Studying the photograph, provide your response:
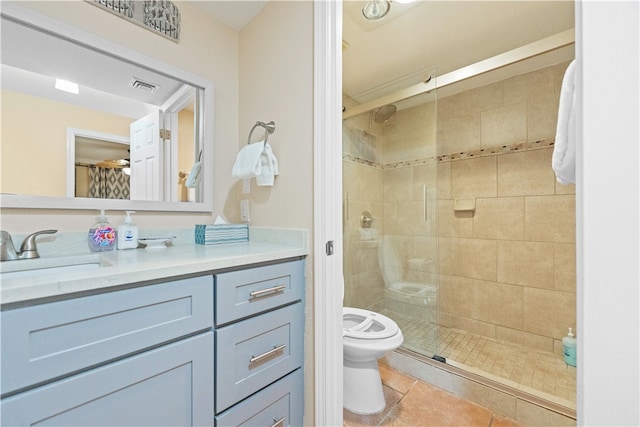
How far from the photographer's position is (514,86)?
212cm

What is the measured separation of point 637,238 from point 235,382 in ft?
3.55

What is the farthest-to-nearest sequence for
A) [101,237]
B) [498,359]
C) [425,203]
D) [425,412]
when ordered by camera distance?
1. [425,203]
2. [498,359]
3. [425,412]
4. [101,237]

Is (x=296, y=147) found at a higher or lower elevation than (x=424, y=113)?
lower

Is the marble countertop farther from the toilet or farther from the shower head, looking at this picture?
the shower head

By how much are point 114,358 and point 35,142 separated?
0.92m

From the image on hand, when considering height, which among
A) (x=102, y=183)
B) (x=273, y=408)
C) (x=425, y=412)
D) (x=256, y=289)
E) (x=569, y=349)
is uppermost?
(x=102, y=183)

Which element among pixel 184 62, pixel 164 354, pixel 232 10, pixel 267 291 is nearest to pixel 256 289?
pixel 267 291

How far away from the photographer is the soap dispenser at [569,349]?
171cm

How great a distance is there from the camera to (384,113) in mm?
2314

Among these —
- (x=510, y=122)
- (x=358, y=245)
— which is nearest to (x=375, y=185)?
(x=358, y=245)

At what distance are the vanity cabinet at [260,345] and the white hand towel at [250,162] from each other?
0.48 m

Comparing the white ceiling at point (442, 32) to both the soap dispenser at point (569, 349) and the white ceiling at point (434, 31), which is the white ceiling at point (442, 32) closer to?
the white ceiling at point (434, 31)

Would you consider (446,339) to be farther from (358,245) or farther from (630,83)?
(630,83)

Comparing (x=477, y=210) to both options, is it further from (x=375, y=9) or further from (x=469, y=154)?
(x=375, y=9)
